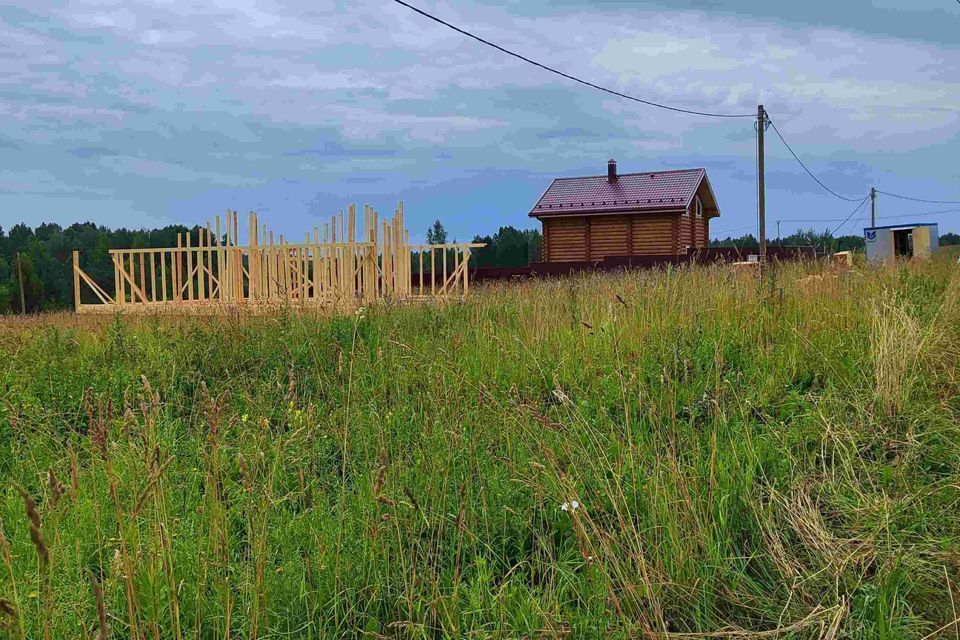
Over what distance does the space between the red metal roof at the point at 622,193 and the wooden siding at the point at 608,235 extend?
0.63 m

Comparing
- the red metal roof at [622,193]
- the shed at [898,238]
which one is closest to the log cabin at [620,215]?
the red metal roof at [622,193]

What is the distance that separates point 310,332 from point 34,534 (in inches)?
237

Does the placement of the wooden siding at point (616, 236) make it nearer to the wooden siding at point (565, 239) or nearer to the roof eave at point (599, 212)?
the wooden siding at point (565, 239)

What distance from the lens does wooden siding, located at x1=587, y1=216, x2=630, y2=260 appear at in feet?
94.7

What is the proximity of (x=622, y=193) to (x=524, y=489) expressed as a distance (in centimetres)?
2753

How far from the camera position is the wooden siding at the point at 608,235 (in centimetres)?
2886

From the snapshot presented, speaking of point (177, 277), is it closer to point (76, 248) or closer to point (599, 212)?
point (599, 212)

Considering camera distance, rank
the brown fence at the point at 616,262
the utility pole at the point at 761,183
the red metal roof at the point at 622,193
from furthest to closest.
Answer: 1. the red metal roof at the point at 622,193
2. the brown fence at the point at 616,262
3. the utility pole at the point at 761,183

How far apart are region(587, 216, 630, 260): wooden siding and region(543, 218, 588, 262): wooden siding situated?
0.33 m

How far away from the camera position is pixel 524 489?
→ 11.8ft

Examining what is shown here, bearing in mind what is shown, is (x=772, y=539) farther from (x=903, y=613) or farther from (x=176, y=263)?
(x=176, y=263)


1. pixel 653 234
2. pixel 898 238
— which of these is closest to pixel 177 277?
pixel 653 234

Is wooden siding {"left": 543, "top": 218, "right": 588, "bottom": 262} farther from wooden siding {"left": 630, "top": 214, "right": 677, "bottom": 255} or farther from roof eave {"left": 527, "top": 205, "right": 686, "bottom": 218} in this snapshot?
wooden siding {"left": 630, "top": 214, "right": 677, "bottom": 255}

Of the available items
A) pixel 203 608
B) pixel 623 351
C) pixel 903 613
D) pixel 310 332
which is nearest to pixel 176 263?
pixel 310 332
